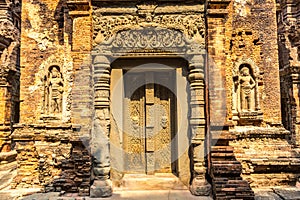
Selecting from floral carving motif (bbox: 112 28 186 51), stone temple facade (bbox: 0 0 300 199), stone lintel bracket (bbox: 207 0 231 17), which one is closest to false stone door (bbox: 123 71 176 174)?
stone temple facade (bbox: 0 0 300 199)

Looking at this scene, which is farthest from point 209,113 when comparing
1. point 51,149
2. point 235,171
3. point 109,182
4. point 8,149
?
point 8,149

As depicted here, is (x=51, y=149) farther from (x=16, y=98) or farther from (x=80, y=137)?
(x=16, y=98)

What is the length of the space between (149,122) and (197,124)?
113 centimetres

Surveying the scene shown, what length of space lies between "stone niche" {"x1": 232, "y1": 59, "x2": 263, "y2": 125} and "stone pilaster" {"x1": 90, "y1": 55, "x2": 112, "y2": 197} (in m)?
3.54

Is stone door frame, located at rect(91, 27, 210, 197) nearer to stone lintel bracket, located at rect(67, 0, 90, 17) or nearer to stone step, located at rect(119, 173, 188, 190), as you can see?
stone step, located at rect(119, 173, 188, 190)

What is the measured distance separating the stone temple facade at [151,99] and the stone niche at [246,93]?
0.03 metres

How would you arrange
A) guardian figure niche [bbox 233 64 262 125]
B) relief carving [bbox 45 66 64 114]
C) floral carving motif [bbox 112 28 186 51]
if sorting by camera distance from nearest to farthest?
floral carving motif [bbox 112 28 186 51], guardian figure niche [bbox 233 64 262 125], relief carving [bbox 45 66 64 114]

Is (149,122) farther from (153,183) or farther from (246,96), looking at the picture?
(246,96)

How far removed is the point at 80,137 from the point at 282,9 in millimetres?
10230

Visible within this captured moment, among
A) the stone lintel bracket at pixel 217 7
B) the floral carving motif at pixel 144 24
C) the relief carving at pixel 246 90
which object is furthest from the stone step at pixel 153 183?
the stone lintel bracket at pixel 217 7

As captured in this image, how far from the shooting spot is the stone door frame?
5.18m

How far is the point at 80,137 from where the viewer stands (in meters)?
5.19

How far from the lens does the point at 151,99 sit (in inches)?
229

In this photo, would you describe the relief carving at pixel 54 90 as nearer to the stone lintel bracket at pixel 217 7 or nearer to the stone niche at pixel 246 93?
the stone lintel bracket at pixel 217 7
